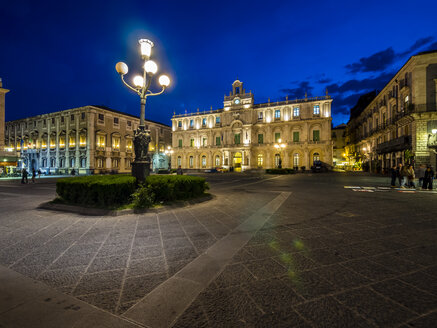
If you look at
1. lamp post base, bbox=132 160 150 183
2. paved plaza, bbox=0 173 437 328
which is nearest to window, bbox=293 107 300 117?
paved plaza, bbox=0 173 437 328

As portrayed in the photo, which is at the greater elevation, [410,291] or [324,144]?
[324,144]

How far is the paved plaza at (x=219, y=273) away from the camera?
1.84m

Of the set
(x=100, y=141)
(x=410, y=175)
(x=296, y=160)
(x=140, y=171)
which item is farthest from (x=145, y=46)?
(x=296, y=160)

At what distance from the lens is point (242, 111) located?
43.6 metres

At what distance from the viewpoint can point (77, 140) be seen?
34.3m

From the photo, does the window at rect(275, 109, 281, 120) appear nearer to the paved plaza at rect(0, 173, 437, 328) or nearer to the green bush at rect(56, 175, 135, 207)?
the paved plaza at rect(0, 173, 437, 328)

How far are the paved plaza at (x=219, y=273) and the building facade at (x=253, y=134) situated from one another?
32.6m

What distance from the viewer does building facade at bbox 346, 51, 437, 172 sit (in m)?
19.8

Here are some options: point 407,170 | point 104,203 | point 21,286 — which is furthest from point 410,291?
point 407,170

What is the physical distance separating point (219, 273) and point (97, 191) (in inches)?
209

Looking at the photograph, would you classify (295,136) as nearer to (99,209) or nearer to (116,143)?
(116,143)

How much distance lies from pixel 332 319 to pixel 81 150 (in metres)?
41.3

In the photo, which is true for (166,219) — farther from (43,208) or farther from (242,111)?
(242,111)

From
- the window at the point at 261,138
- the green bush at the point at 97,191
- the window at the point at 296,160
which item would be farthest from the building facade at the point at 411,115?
the green bush at the point at 97,191
